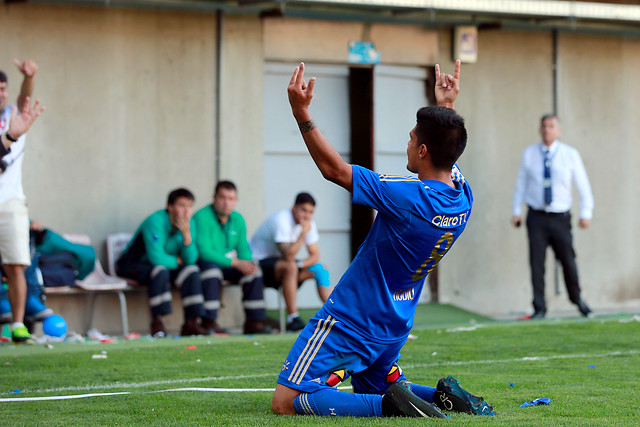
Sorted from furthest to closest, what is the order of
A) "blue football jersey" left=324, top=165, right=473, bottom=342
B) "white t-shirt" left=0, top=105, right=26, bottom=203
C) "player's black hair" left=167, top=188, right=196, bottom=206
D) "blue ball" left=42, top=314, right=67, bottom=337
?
"player's black hair" left=167, top=188, right=196, bottom=206 < "blue ball" left=42, top=314, right=67, bottom=337 < "white t-shirt" left=0, top=105, right=26, bottom=203 < "blue football jersey" left=324, top=165, right=473, bottom=342

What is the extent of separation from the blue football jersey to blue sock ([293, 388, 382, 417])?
293 millimetres

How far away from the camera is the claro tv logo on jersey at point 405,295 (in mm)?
4779

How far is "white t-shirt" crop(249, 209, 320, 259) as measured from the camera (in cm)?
1052

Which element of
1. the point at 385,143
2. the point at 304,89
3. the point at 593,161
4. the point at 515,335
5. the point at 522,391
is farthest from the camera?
the point at 593,161

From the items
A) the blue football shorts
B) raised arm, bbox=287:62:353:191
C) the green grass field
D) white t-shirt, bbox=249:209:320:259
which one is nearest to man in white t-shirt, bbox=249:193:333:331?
white t-shirt, bbox=249:209:320:259

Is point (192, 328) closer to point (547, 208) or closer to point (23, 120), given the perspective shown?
point (23, 120)

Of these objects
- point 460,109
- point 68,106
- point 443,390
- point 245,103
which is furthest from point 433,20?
point 443,390

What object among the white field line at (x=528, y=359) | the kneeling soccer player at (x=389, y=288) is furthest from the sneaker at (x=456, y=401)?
the white field line at (x=528, y=359)

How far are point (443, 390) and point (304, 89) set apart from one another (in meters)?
1.54

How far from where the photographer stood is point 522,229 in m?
13.2

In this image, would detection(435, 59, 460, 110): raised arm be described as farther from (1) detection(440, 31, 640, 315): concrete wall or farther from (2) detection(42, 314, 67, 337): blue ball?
(1) detection(440, 31, 640, 315): concrete wall

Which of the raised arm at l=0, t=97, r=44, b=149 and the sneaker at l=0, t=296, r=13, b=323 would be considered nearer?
the raised arm at l=0, t=97, r=44, b=149

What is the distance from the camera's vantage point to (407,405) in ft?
14.7

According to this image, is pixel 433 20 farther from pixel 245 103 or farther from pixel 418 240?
pixel 418 240
